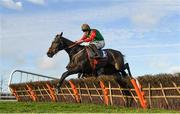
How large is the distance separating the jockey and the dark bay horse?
1.22 feet

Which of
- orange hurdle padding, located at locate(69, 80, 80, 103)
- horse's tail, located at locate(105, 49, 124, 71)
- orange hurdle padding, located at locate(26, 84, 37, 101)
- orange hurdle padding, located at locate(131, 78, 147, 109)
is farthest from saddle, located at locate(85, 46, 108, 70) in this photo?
orange hurdle padding, located at locate(26, 84, 37, 101)

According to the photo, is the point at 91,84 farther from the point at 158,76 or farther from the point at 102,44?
the point at 158,76

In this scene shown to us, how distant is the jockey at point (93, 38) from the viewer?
20.0 meters

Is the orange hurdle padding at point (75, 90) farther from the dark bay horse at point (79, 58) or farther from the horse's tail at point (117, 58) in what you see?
the horse's tail at point (117, 58)

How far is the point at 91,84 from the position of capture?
843 inches

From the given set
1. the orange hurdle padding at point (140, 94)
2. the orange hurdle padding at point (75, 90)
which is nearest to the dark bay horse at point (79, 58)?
the orange hurdle padding at point (75, 90)

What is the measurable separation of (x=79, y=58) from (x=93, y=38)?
1032mm

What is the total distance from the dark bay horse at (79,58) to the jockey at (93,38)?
37 centimetres

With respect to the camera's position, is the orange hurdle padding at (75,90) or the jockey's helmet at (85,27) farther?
the orange hurdle padding at (75,90)

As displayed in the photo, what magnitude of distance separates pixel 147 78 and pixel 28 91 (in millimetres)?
15895

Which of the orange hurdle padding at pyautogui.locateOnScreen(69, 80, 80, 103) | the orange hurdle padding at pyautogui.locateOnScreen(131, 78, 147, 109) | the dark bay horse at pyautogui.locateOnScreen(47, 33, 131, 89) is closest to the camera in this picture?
the orange hurdle padding at pyautogui.locateOnScreen(131, 78, 147, 109)

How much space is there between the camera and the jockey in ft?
65.8

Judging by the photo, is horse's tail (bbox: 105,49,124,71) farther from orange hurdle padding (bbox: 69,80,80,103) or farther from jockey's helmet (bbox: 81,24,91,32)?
orange hurdle padding (bbox: 69,80,80,103)

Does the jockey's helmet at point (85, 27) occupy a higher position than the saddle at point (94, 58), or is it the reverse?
the jockey's helmet at point (85, 27)
